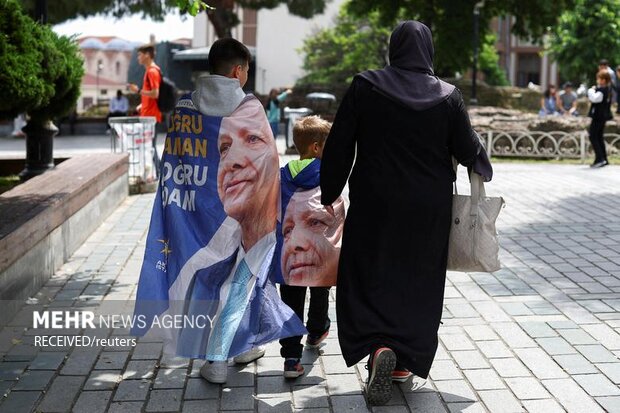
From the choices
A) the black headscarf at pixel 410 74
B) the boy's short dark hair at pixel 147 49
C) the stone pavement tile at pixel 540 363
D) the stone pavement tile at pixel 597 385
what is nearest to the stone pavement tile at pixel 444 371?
the stone pavement tile at pixel 540 363

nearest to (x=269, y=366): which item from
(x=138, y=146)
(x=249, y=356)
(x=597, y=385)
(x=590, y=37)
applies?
(x=249, y=356)

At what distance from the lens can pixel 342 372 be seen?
16.3 feet

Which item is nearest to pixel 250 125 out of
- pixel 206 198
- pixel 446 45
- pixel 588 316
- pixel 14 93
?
pixel 206 198

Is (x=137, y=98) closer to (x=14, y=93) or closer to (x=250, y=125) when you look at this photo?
(x=14, y=93)

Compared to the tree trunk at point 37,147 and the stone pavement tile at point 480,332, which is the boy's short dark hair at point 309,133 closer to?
the stone pavement tile at point 480,332

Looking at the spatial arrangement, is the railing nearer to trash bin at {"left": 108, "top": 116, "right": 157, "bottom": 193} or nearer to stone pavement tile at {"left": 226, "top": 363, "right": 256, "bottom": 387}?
trash bin at {"left": 108, "top": 116, "right": 157, "bottom": 193}

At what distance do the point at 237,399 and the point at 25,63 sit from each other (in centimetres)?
397

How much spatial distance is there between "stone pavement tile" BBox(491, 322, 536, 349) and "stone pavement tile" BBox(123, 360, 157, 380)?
2007mm

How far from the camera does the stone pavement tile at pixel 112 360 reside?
507 cm

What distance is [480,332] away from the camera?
5.77 m

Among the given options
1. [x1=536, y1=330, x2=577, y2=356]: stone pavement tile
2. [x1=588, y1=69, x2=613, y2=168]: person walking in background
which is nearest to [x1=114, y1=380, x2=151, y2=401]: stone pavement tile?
[x1=536, y1=330, x2=577, y2=356]: stone pavement tile

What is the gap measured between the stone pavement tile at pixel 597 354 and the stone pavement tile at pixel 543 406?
770 millimetres

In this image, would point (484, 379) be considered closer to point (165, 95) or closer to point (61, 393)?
point (61, 393)

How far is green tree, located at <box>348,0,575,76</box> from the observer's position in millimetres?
30672
